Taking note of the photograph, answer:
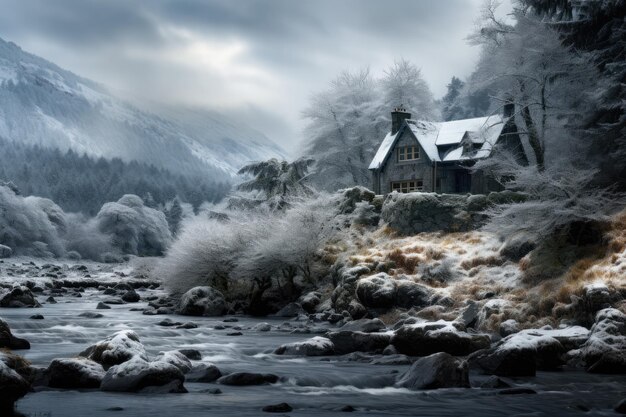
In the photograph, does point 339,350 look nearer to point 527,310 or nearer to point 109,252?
point 527,310

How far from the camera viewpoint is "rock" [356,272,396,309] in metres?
29.0

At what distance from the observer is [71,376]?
13.8 m

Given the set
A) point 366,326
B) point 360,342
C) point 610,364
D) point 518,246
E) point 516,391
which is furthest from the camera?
point 518,246

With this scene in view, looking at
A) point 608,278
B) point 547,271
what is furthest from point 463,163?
point 608,278

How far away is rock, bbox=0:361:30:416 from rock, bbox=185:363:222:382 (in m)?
3.85

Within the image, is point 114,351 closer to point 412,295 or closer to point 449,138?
point 412,295

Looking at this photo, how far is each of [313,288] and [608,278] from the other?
16829mm

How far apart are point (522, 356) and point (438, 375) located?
2.82 metres

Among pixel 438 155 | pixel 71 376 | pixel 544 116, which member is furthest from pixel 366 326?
pixel 438 155

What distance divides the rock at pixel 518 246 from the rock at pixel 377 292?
17.1ft

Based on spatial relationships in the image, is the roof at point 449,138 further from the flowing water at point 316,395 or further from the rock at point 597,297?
the flowing water at point 316,395

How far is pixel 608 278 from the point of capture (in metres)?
22.9

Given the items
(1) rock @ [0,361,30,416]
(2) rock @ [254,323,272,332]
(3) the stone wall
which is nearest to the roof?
(3) the stone wall

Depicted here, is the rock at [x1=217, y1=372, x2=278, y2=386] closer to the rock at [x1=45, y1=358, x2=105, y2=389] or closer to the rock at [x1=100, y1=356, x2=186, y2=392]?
the rock at [x1=100, y1=356, x2=186, y2=392]
